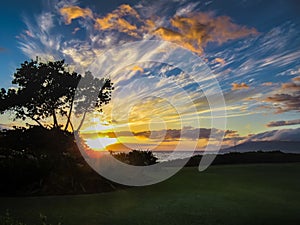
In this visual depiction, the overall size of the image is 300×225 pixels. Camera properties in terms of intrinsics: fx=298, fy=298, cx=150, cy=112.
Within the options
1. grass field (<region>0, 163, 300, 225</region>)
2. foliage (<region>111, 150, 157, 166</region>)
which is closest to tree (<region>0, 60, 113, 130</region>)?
foliage (<region>111, 150, 157, 166</region>)

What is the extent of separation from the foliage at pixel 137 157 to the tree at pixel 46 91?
10119mm

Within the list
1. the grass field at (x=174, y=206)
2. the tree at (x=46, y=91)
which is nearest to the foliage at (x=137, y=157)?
the grass field at (x=174, y=206)

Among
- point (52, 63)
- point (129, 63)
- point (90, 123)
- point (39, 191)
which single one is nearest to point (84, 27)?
point (129, 63)

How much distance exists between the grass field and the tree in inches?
555

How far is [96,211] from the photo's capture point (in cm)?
819

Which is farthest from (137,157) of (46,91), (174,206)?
(46,91)

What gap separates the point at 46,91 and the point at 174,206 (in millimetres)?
17803

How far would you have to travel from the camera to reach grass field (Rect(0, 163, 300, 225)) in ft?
24.1

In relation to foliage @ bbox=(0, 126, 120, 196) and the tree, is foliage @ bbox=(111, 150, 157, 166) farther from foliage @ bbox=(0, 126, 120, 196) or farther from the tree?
the tree

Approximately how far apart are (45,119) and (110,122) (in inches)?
262

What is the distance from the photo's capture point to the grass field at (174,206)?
735 cm

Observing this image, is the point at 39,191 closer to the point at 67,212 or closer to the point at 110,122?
the point at 67,212

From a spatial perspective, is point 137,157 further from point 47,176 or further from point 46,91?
point 46,91

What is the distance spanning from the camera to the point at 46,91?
77.3ft
